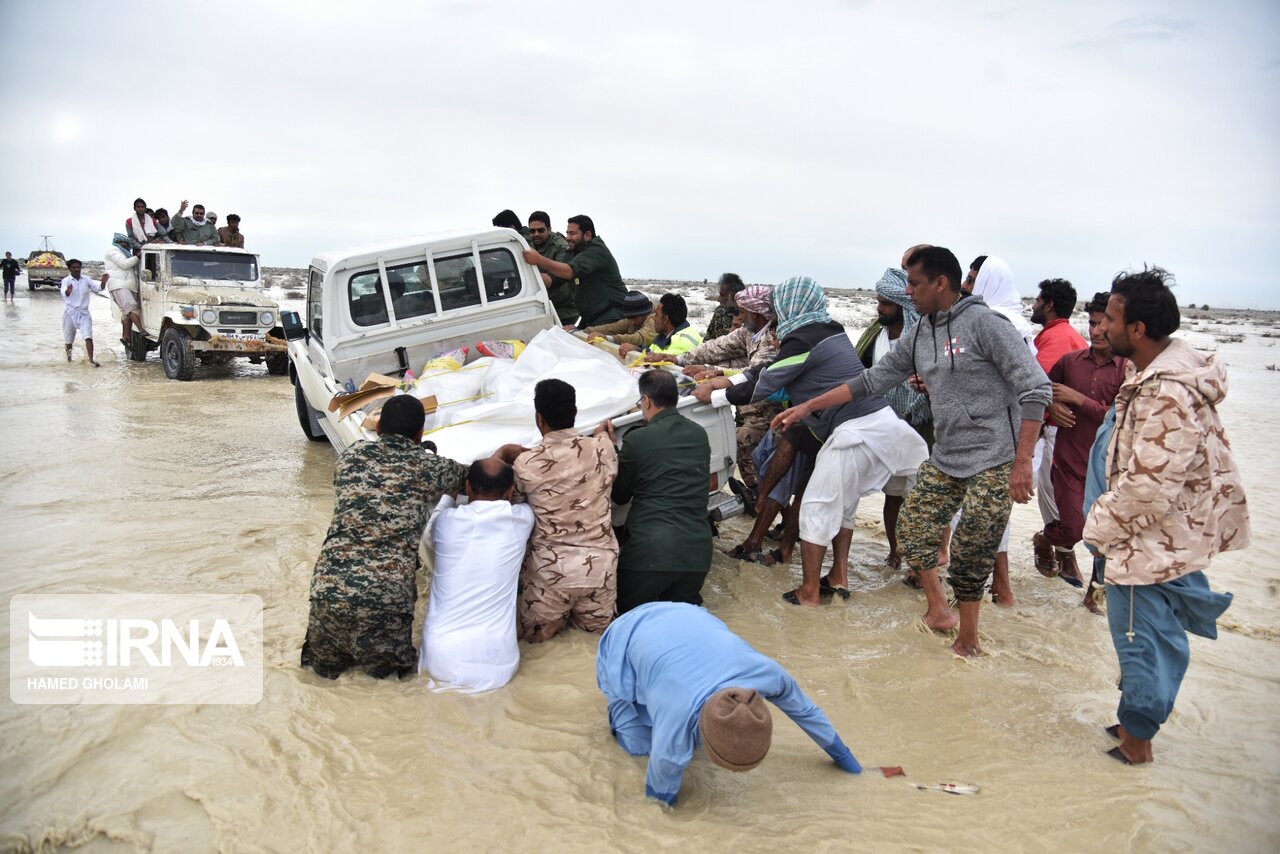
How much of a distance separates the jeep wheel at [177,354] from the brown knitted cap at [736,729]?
13100 mm

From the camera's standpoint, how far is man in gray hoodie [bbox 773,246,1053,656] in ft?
13.0

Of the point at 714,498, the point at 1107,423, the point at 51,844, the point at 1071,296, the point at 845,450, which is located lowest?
the point at 51,844

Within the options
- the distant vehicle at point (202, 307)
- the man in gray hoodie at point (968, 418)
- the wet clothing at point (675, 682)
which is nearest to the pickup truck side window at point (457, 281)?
the man in gray hoodie at point (968, 418)

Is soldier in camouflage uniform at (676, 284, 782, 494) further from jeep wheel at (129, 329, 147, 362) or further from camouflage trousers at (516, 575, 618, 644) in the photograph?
jeep wheel at (129, 329, 147, 362)

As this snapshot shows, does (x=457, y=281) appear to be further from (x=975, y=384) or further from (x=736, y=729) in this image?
(x=736, y=729)

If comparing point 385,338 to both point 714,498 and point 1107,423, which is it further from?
point 1107,423

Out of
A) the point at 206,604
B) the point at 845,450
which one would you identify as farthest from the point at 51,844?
the point at 845,450

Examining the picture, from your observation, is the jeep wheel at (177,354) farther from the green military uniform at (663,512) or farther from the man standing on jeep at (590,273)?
the green military uniform at (663,512)

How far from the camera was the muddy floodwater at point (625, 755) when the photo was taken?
2863 millimetres

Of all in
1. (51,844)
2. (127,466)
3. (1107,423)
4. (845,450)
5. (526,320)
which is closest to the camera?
(51,844)

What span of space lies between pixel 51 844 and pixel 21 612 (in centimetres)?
223

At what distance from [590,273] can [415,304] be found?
5.20ft

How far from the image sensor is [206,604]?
184 inches

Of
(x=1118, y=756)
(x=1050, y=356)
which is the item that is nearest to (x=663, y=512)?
(x=1118, y=756)
